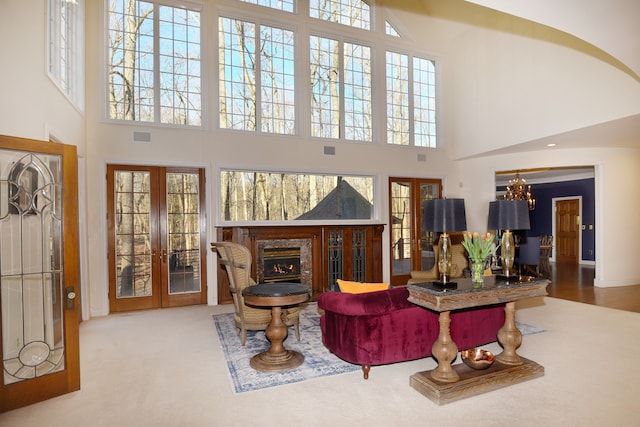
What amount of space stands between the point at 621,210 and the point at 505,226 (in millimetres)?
5730

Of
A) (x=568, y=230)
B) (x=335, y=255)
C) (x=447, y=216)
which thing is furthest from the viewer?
(x=568, y=230)

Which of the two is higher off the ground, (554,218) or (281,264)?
(554,218)

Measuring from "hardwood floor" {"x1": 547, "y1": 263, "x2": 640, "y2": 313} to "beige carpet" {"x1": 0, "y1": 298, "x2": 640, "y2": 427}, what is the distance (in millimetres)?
Answer: 2108

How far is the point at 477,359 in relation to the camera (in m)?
3.04

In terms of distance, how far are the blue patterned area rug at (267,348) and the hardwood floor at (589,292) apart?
4663mm

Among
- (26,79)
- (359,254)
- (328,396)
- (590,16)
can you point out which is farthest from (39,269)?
(359,254)

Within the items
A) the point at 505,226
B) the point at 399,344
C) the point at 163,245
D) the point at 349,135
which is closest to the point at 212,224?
the point at 163,245

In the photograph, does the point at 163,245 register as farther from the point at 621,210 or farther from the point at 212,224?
the point at 621,210

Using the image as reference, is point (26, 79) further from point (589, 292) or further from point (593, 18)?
point (589, 292)

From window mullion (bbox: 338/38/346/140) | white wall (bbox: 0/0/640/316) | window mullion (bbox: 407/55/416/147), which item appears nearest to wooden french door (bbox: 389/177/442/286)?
white wall (bbox: 0/0/640/316)

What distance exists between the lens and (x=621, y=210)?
23.8 feet

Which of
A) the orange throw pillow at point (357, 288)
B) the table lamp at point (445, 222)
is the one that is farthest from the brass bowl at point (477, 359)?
the orange throw pillow at point (357, 288)

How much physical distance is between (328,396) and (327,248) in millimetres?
3933

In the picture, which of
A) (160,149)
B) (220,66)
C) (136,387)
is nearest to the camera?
(136,387)
